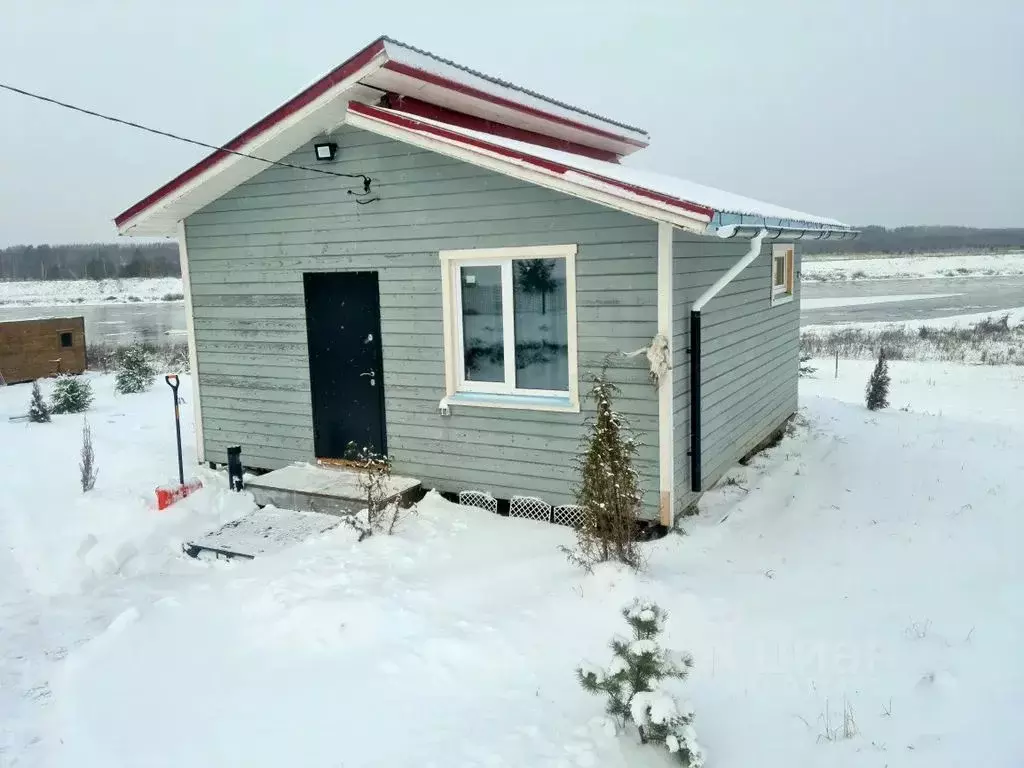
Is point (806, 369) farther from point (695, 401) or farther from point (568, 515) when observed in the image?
point (568, 515)

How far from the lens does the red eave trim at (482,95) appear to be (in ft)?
21.9

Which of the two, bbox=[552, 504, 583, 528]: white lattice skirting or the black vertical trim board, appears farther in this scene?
bbox=[552, 504, 583, 528]: white lattice skirting

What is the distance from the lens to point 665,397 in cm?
623

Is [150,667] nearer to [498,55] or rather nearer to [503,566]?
[503,566]

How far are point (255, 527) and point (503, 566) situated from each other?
2.53 m

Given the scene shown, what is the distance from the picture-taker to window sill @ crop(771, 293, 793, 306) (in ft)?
32.4

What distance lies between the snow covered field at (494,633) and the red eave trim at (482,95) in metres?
3.98

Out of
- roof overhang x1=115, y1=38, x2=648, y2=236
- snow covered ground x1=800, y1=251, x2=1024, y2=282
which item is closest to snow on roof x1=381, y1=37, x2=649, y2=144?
roof overhang x1=115, y1=38, x2=648, y2=236

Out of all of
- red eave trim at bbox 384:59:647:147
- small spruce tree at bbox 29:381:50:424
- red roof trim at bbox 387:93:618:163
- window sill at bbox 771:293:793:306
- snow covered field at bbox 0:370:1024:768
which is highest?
red eave trim at bbox 384:59:647:147

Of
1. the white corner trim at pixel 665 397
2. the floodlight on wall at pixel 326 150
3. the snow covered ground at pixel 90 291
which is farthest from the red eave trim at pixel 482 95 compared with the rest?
the snow covered ground at pixel 90 291

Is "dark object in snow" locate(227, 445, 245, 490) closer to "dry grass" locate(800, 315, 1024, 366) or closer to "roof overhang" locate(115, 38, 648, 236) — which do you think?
"roof overhang" locate(115, 38, 648, 236)

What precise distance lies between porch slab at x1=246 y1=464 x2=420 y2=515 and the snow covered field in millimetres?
274

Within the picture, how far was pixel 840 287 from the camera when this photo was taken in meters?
53.8

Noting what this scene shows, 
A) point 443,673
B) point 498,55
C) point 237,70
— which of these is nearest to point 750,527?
point 443,673
